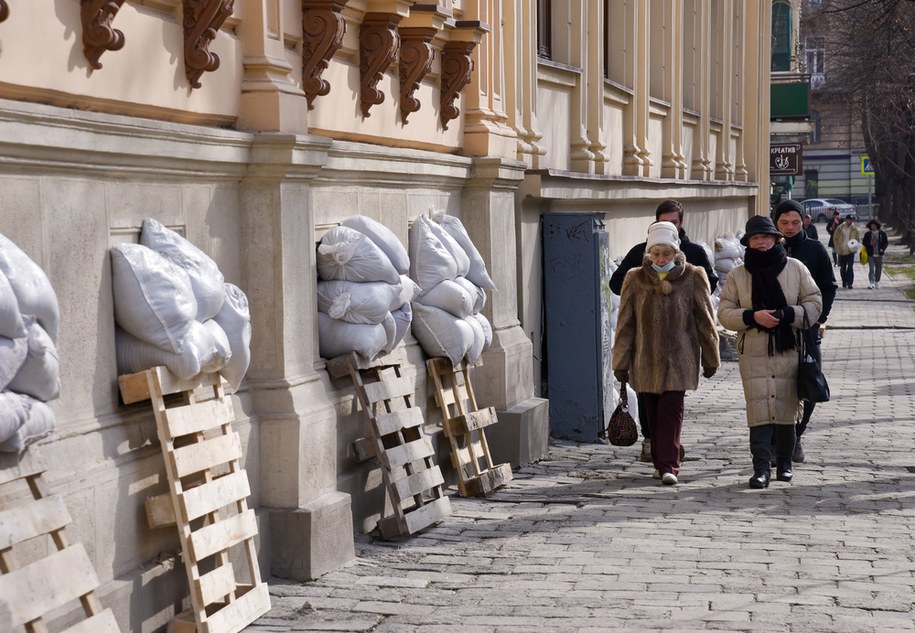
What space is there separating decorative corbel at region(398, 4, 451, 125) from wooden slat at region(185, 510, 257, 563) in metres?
3.83

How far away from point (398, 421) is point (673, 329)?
7.79 feet

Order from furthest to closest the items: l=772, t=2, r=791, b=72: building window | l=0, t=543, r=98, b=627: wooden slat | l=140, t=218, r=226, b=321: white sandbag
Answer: l=772, t=2, r=791, b=72: building window < l=140, t=218, r=226, b=321: white sandbag < l=0, t=543, r=98, b=627: wooden slat

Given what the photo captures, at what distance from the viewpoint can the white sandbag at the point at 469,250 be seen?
392 inches

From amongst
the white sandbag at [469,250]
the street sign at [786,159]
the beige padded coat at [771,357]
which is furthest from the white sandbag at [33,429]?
the street sign at [786,159]

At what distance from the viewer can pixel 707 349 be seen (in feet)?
32.9

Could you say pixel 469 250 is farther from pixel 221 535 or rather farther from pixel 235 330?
pixel 221 535

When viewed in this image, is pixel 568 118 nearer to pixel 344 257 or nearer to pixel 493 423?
pixel 493 423

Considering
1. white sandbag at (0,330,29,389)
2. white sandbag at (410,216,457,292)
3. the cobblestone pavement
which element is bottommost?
the cobblestone pavement

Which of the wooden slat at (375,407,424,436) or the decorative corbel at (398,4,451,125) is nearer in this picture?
the wooden slat at (375,407,424,436)

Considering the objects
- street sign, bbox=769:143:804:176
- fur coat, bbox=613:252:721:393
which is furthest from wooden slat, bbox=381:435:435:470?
street sign, bbox=769:143:804:176

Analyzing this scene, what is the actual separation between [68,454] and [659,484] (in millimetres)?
5280

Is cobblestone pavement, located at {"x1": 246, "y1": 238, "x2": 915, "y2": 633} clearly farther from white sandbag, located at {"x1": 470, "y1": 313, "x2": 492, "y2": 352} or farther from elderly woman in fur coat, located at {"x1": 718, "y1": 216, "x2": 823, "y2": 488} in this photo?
white sandbag, located at {"x1": 470, "y1": 313, "x2": 492, "y2": 352}

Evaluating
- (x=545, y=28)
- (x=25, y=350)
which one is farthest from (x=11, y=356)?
(x=545, y=28)

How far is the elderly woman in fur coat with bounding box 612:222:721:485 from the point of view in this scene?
9891 millimetres
